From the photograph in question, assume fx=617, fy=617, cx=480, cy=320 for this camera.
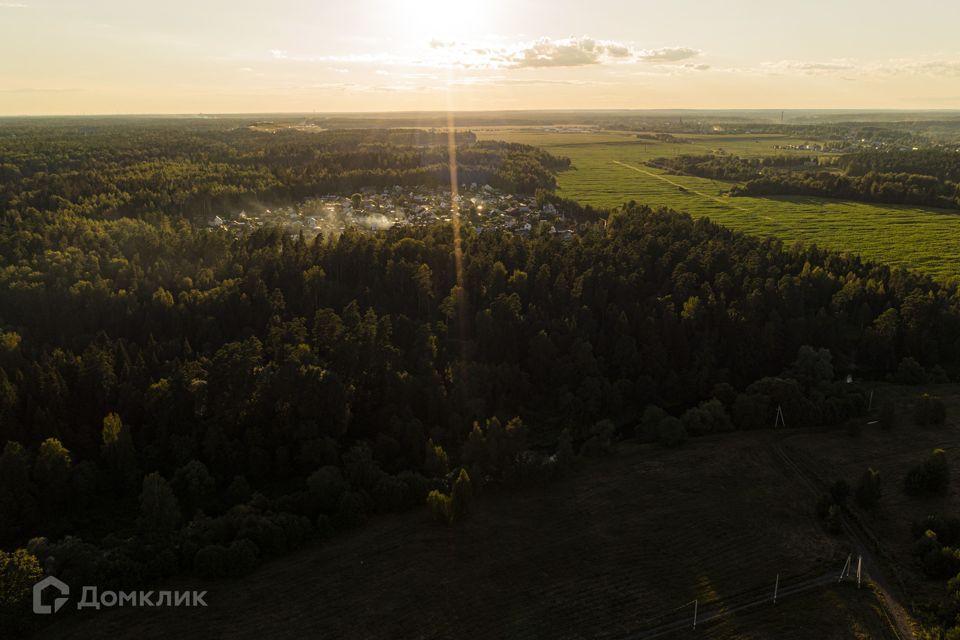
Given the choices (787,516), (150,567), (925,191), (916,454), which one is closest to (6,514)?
(150,567)

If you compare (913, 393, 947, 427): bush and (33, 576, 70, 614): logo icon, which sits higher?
(913, 393, 947, 427): bush

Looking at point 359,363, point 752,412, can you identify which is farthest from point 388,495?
point 752,412

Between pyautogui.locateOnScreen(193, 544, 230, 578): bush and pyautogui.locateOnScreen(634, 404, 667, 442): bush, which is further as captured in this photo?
pyautogui.locateOnScreen(634, 404, 667, 442): bush

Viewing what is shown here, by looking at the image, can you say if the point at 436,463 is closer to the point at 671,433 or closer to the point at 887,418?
the point at 671,433

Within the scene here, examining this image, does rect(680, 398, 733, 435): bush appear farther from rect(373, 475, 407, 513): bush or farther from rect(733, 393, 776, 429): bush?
rect(373, 475, 407, 513): bush

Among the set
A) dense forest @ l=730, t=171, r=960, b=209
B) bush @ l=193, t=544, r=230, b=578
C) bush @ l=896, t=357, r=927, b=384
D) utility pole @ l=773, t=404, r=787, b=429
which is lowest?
bush @ l=193, t=544, r=230, b=578

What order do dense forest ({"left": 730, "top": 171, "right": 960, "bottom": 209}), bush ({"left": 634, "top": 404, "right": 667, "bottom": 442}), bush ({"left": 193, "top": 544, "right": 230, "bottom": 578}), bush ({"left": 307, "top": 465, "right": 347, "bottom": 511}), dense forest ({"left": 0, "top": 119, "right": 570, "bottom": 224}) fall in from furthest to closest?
dense forest ({"left": 730, "top": 171, "right": 960, "bottom": 209}), dense forest ({"left": 0, "top": 119, "right": 570, "bottom": 224}), bush ({"left": 634, "top": 404, "right": 667, "bottom": 442}), bush ({"left": 307, "top": 465, "right": 347, "bottom": 511}), bush ({"left": 193, "top": 544, "right": 230, "bottom": 578})

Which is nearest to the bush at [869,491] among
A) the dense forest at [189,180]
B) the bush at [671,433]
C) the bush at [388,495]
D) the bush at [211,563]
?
the bush at [671,433]

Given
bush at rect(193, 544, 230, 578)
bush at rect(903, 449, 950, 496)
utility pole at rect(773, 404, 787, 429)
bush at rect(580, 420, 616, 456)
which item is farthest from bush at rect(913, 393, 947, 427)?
bush at rect(193, 544, 230, 578)
